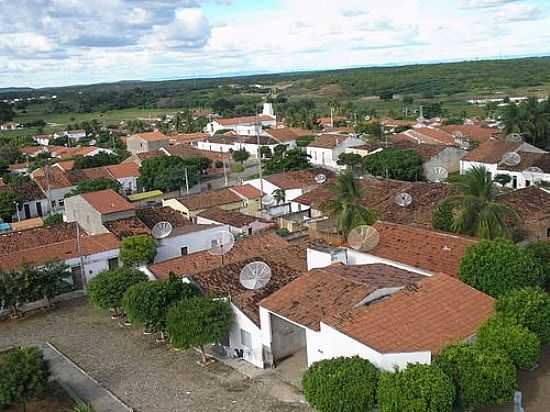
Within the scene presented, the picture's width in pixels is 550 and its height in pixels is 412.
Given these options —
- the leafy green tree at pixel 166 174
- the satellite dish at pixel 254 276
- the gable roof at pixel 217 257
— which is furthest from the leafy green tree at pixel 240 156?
the satellite dish at pixel 254 276

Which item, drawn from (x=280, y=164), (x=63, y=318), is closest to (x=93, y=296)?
(x=63, y=318)

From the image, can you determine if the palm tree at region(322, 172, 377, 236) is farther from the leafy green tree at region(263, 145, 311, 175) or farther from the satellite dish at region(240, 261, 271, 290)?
the leafy green tree at region(263, 145, 311, 175)

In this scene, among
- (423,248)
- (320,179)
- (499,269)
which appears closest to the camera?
(499,269)

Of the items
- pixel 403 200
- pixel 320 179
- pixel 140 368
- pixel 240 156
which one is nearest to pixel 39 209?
pixel 320 179

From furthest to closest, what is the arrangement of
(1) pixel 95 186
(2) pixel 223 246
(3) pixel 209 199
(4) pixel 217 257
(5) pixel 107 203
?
(1) pixel 95 186 → (3) pixel 209 199 → (5) pixel 107 203 → (4) pixel 217 257 → (2) pixel 223 246

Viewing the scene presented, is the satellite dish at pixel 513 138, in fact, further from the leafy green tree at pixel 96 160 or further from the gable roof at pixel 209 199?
the leafy green tree at pixel 96 160

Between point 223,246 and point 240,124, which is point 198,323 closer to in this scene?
point 223,246

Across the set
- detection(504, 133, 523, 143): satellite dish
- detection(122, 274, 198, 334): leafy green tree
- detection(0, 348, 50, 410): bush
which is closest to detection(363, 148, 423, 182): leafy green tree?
detection(504, 133, 523, 143): satellite dish
